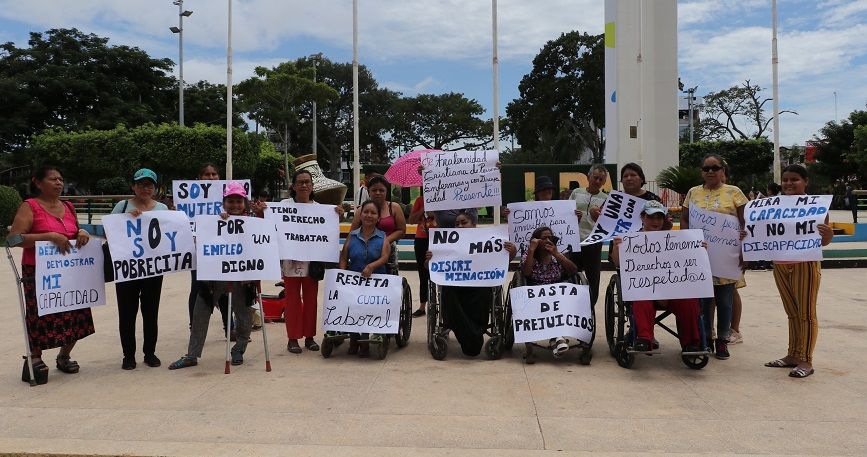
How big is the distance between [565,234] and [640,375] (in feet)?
4.91

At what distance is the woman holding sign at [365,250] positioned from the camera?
21.4ft

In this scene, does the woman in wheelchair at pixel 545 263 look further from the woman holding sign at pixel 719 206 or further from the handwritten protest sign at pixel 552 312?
the woman holding sign at pixel 719 206

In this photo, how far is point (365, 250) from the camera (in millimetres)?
6578

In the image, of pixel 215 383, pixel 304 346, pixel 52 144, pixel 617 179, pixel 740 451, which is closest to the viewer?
pixel 740 451

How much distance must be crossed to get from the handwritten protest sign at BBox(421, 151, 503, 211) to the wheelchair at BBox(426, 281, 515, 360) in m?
0.97

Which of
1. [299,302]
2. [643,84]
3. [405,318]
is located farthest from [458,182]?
[643,84]

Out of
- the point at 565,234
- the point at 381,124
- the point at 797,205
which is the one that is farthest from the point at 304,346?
the point at 381,124

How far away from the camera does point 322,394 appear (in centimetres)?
523

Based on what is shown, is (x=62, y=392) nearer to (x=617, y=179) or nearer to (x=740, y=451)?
(x=740, y=451)

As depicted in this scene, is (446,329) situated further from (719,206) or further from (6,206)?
(6,206)

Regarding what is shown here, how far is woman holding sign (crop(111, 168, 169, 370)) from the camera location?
5.95m

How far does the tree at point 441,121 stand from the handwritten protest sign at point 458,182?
57771 millimetres

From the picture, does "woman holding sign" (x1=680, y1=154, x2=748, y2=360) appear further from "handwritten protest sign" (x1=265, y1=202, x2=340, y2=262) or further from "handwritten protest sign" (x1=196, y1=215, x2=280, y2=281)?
"handwritten protest sign" (x1=196, y1=215, x2=280, y2=281)

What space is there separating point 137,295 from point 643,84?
27844 mm
